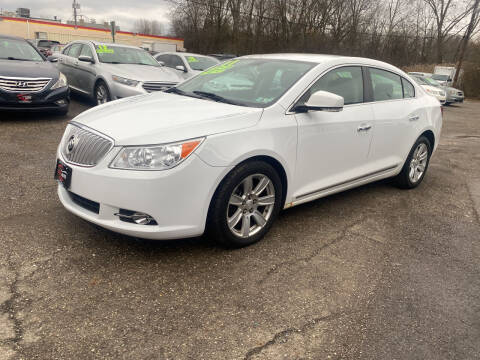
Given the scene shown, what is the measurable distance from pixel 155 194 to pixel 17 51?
23.7ft

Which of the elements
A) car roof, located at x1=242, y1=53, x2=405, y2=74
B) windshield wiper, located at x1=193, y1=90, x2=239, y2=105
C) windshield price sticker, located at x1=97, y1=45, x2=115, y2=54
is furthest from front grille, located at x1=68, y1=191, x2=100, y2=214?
windshield price sticker, located at x1=97, y1=45, x2=115, y2=54

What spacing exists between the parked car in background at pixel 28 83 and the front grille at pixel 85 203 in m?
4.78

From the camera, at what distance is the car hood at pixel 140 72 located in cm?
834

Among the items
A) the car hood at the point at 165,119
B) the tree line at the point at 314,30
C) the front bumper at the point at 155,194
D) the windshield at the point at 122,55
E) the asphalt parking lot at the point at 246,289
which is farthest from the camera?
the tree line at the point at 314,30

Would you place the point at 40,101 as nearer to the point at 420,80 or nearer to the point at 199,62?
the point at 199,62

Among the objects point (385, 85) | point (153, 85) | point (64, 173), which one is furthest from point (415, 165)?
point (153, 85)

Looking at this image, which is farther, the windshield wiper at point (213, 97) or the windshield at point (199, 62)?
the windshield at point (199, 62)

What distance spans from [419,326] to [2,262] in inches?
113

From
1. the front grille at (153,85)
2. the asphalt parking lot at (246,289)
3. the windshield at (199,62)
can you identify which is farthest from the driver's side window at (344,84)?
the windshield at (199,62)

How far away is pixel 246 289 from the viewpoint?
9.37 ft

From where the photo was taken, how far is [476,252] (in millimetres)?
3742

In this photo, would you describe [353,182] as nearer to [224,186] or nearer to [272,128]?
[272,128]

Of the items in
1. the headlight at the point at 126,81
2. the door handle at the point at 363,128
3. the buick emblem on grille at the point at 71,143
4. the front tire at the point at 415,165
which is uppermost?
the headlight at the point at 126,81

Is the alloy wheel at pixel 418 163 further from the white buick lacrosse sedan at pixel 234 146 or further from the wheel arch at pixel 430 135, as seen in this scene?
the white buick lacrosse sedan at pixel 234 146
